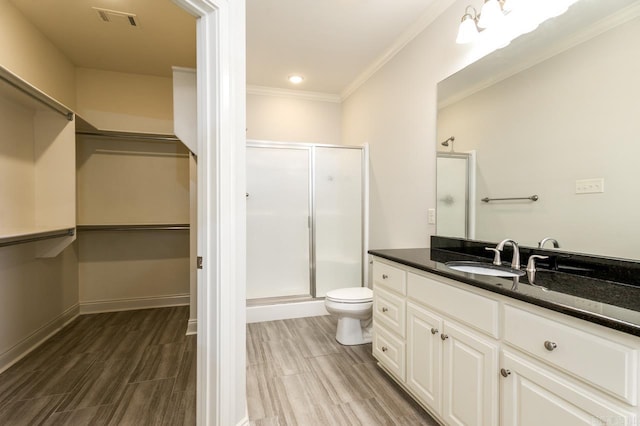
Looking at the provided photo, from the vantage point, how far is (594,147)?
1342 mm

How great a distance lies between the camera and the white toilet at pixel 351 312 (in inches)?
97.2

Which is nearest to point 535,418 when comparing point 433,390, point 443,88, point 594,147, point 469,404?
point 469,404

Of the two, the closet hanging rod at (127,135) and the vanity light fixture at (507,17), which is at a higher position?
the vanity light fixture at (507,17)

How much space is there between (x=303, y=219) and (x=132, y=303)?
224cm

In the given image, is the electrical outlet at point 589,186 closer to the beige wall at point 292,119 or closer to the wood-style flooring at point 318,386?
the wood-style flooring at point 318,386

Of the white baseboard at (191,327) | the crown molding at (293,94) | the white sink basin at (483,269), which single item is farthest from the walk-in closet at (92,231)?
the white sink basin at (483,269)

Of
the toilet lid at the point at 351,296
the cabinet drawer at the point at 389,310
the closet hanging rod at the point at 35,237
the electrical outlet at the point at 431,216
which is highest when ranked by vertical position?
the electrical outlet at the point at 431,216

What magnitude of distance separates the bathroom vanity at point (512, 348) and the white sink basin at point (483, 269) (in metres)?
0.11

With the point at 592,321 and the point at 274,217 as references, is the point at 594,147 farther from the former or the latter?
the point at 274,217

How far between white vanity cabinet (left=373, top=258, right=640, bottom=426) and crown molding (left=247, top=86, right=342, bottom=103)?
2.84 m

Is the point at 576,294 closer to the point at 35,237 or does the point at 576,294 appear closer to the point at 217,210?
the point at 217,210

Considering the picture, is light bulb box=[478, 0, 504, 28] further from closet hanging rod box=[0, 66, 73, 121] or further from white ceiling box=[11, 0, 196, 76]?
closet hanging rod box=[0, 66, 73, 121]

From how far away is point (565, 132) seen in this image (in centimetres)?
146

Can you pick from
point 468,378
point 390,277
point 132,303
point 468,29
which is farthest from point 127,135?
point 468,378
